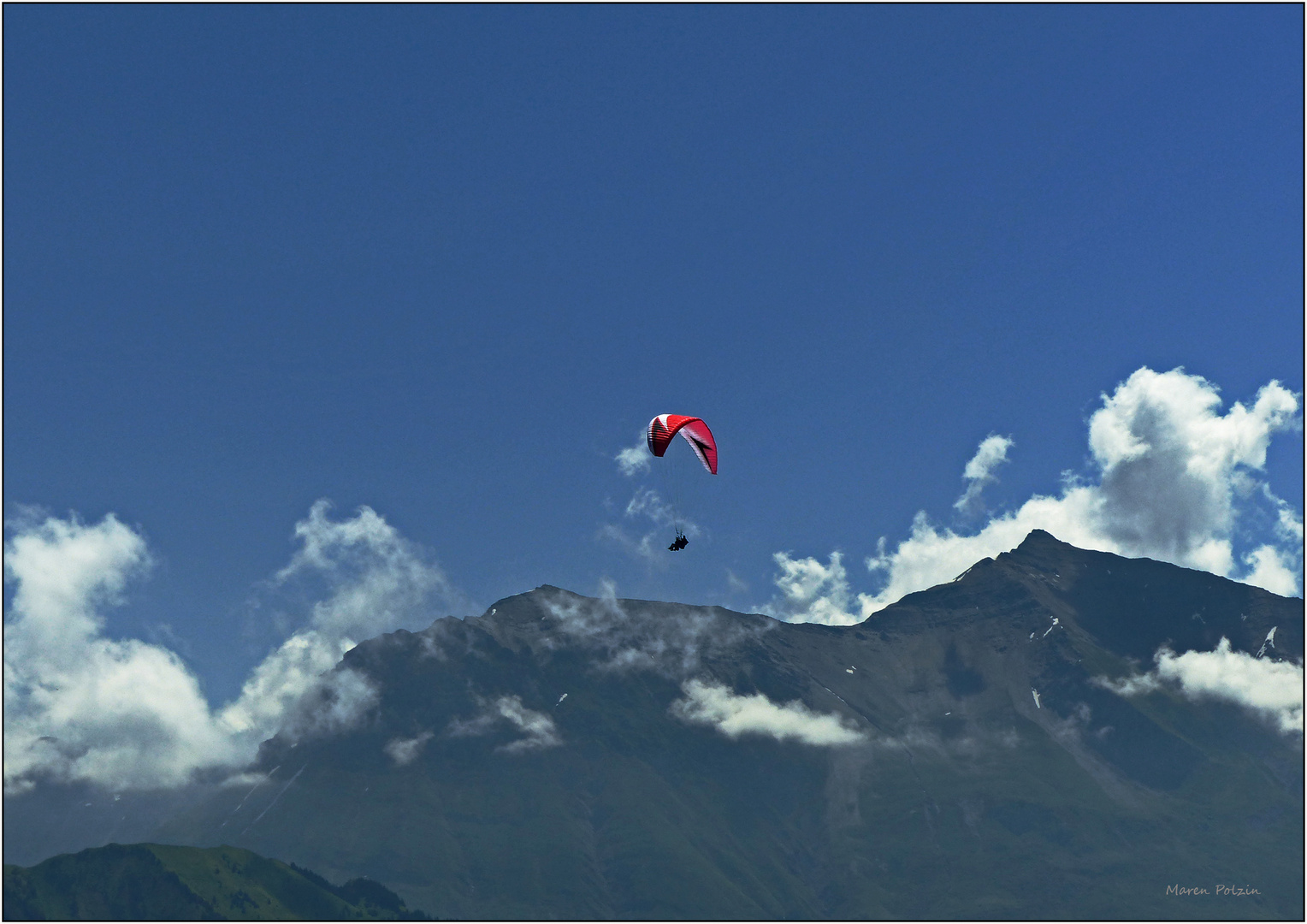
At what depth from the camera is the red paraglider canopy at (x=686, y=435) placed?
7347 inches

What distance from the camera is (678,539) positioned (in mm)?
180625

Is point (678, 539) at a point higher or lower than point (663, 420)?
lower

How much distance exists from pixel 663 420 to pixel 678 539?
18784 millimetres

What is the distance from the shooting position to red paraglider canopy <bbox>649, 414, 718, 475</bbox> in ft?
612

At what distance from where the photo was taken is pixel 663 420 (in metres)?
190

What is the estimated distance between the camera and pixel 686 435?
643ft
